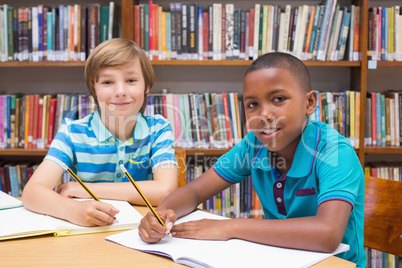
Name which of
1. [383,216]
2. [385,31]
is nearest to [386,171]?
[385,31]

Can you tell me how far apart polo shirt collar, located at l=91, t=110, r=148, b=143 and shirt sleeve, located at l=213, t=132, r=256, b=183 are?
368mm

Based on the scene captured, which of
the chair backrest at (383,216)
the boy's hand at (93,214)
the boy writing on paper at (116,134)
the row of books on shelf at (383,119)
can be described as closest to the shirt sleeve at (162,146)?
the boy writing on paper at (116,134)

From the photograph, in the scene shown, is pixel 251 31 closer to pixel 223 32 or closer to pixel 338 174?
pixel 223 32

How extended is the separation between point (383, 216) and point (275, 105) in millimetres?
476

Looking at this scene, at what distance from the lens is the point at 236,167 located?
4.22ft

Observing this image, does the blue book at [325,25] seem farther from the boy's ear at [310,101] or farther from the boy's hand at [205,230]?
the boy's hand at [205,230]

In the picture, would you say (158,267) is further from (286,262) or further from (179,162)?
(179,162)

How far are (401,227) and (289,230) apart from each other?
0.47 metres

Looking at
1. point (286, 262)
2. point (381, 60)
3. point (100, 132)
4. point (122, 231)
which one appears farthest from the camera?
point (381, 60)

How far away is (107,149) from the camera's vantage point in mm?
1504

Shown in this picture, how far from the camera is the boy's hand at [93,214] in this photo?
102cm

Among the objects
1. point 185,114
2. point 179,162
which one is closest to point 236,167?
point 179,162

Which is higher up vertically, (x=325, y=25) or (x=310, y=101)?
(x=325, y=25)

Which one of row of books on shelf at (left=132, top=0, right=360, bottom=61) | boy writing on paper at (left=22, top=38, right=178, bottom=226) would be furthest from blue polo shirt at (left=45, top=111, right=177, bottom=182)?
row of books on shelf at (left=132, top=0, right=360, bottom=61)
